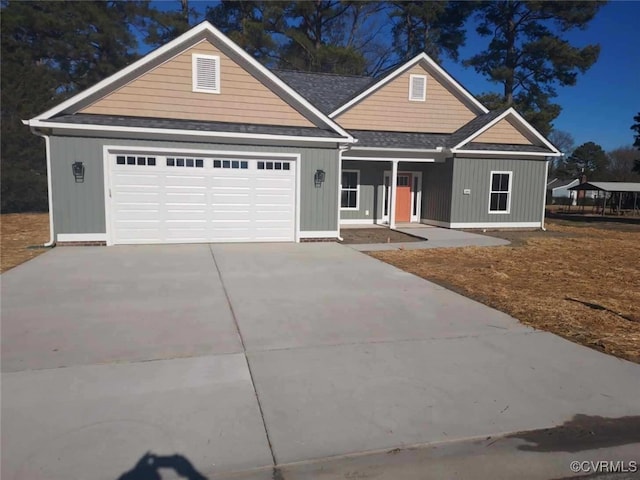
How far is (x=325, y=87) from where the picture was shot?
18578mm

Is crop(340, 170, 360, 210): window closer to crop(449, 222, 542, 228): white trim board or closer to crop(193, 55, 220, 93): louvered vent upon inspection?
crop(449, 222, 542, 228): white trim board

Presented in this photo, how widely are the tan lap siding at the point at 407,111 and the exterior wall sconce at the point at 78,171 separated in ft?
29.8

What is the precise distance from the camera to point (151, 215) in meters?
11.3

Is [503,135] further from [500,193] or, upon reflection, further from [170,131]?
[170,131]

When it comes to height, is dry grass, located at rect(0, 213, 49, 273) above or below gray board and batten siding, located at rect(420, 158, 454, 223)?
below

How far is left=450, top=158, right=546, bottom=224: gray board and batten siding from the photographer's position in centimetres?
1609

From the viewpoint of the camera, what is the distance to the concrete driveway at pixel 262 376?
292cm

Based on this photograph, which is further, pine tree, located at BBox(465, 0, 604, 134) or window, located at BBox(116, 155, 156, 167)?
pine tree, located at BBox(465, 0, 604, 134)

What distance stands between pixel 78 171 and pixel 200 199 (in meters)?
2.89

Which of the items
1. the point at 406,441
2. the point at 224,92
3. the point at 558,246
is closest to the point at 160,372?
the point at 406,441

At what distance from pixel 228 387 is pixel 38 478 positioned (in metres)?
1.42

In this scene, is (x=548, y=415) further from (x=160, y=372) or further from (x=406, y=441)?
(x=160, y=372)

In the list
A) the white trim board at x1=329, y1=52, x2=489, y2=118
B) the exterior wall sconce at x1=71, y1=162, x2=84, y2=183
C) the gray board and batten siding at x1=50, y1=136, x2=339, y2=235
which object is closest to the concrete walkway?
the gray board and batten siding at x1=50, y1=136, x2=339, y2=235

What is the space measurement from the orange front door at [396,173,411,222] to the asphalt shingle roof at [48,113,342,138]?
634 centimetres
